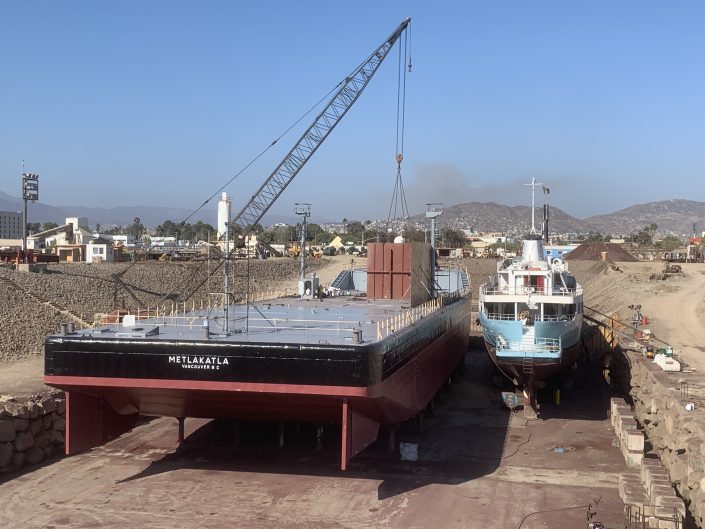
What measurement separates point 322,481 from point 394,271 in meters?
13.6

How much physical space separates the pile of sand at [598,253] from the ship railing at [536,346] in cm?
7502

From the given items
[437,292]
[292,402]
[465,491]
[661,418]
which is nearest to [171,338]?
[292,402]

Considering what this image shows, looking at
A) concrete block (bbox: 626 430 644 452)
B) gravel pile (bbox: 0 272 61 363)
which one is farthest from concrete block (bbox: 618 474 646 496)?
gravel pile (bbox: 0 272 61 363)

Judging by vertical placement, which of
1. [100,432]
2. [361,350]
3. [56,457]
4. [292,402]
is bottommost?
[56,457]

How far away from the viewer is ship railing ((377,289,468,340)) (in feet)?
60.7

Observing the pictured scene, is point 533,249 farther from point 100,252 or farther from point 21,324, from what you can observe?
point 100,252

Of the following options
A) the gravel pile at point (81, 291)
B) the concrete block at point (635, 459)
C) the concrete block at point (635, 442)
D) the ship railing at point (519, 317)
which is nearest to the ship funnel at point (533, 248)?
the ship railing at point (519, 317)

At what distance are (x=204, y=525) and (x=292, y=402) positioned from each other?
3224mm

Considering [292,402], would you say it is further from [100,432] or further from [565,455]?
[565,455]

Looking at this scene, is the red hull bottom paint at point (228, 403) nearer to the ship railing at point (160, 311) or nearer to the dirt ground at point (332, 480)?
the dirt ground at point (332, 480)

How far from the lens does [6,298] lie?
1650 inches

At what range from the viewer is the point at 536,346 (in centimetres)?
2552

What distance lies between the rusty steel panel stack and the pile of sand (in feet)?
240

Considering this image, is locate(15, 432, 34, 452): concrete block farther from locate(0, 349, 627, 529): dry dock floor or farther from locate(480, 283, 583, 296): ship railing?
locate(480, 283, 583, 296): ship railing
